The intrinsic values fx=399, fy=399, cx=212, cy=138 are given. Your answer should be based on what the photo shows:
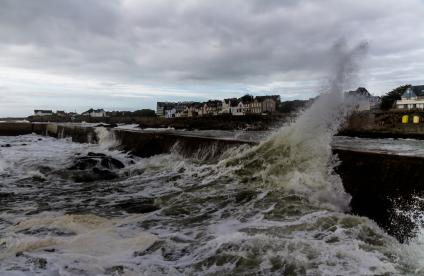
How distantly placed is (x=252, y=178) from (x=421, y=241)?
171 inches

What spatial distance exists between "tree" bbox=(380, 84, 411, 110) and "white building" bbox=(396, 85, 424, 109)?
3151mm

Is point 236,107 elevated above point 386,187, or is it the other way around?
point 236,107

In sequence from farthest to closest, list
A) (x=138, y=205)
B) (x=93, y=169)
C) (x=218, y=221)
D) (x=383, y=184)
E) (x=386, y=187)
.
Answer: (x=93, y=169)
(x=138, y=205)
(x=383, y=184)
(x=386, y=187)
(x=218, y=221)

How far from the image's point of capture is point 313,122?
9969mm

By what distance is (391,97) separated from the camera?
73.6m

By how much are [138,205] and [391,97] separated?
7436cm

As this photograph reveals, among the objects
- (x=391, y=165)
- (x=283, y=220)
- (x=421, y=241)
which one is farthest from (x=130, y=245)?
(x=391, y=165)

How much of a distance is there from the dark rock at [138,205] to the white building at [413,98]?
203 feet

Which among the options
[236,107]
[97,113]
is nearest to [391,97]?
[236,107]

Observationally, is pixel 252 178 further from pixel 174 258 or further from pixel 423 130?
pixel 423 130

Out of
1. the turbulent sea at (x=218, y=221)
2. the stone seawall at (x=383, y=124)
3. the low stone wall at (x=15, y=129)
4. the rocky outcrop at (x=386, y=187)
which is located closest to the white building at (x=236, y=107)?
the stone seawall at (x=383, y=124)

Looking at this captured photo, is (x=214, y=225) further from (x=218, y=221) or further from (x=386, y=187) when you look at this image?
(x=386, y=187)

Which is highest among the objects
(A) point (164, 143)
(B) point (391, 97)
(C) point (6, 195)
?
(B) point (391, 97)

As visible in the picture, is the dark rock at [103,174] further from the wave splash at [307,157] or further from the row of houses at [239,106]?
the row of houses at [239,106]
